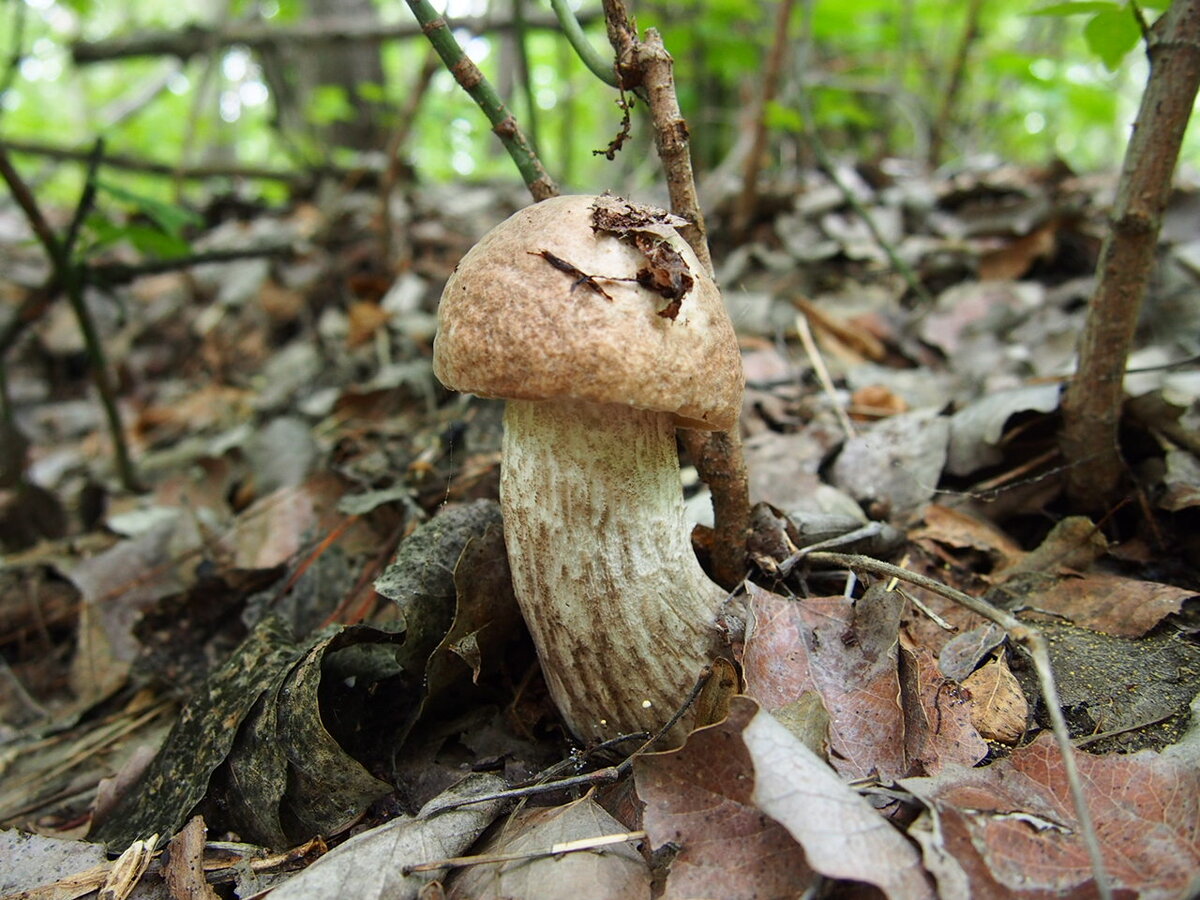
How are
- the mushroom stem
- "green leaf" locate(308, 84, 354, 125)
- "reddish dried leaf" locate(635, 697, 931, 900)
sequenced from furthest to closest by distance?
"green leaf" locate(308, 84, 354, 125) < the mushroom stem < "reddish dried leaf" locate(635, 697, 931, 900)

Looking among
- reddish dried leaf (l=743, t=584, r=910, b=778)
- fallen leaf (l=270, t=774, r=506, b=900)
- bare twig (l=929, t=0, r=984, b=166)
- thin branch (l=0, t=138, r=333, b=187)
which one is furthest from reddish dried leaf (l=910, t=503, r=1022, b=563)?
thin branch (l=0, t=138, r=333, b=187)

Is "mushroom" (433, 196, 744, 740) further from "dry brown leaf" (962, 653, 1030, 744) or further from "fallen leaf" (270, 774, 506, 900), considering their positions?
"dry brown leaf" (962, 653, 1030, 744)

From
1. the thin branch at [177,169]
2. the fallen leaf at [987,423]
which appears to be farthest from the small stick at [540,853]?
the thin branch at [177,169]

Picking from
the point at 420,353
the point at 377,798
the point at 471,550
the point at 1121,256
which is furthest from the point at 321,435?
the point at 1121,256

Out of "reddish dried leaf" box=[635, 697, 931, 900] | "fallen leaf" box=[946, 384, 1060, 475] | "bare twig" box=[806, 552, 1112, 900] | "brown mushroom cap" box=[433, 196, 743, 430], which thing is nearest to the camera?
"bare twig" box=[806, 552, 1112, 900]

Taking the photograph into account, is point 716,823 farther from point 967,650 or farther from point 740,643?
point 967,650

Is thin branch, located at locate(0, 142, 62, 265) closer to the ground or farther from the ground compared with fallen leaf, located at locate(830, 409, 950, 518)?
farther from the ground

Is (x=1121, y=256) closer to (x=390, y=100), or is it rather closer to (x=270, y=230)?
(x=270, y=230)
